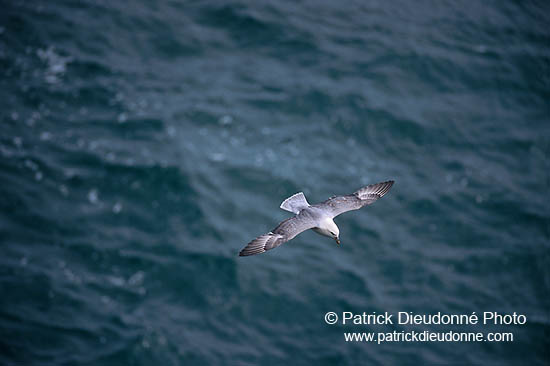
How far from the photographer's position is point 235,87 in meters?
19.9

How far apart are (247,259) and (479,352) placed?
6193mm

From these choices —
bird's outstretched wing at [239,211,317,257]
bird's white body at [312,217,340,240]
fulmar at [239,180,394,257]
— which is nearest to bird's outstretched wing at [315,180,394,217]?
fulmar at [239,180,394,257]

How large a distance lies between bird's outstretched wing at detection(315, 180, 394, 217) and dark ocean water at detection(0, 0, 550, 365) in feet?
18.8

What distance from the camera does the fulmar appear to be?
30.3 ft

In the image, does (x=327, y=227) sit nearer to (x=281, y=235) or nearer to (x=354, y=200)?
(x=281, y=235)

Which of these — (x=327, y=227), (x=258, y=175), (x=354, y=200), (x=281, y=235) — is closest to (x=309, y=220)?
(x=327, y=227)

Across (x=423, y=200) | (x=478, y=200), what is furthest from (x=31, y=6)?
(x=478, y=200)

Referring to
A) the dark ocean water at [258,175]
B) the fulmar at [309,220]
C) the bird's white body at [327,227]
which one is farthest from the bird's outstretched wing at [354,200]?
the dark ocean water at [258,175]

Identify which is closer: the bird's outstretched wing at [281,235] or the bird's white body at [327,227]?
the bird's outstretched wing at [281,235]

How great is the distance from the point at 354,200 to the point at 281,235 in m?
1.70

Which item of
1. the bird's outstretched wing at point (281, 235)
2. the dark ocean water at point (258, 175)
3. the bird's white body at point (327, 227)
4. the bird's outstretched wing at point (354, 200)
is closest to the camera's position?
the bird's outstretched wing at point (281, 235)

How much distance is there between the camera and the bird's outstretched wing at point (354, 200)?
10.1 meters

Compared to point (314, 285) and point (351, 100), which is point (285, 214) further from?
point (351, 100)

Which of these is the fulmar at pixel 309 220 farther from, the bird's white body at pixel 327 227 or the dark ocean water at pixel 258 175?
the dark ocean water at pixel 258 175
